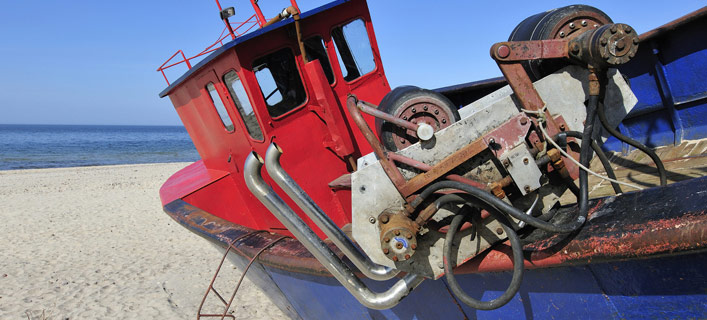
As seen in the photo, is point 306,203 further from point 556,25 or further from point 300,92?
point 300,92

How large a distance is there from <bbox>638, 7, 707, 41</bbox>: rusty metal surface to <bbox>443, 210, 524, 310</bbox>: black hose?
8.12ft

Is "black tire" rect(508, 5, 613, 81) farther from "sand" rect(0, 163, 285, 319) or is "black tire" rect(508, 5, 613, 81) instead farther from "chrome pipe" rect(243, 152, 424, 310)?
"sand" rect(0, 163, 285, 319)

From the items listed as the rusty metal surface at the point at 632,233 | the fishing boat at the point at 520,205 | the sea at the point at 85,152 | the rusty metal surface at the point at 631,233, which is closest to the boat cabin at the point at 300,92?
the fishing boat at the point at 520,205

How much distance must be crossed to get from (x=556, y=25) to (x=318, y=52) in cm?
254

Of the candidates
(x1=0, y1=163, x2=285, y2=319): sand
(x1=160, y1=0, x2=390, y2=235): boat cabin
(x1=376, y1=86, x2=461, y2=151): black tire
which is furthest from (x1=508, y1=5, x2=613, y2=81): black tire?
(x1=0, y1=163, x2=285, y2=319): sand

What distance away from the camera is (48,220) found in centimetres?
1126

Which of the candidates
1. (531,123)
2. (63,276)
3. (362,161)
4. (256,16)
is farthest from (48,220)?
(531,123)

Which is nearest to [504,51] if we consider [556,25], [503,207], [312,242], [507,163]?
[556,25]

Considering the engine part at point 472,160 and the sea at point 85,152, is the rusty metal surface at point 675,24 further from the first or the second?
the sea at point 85,152

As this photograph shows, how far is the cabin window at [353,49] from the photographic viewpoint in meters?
4.46

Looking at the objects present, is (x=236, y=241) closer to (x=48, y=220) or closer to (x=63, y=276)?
(x=63, y=276)

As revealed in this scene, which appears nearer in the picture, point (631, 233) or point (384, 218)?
point (631, 233)

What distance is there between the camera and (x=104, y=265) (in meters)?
7.73

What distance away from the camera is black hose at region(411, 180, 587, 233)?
1914mm
